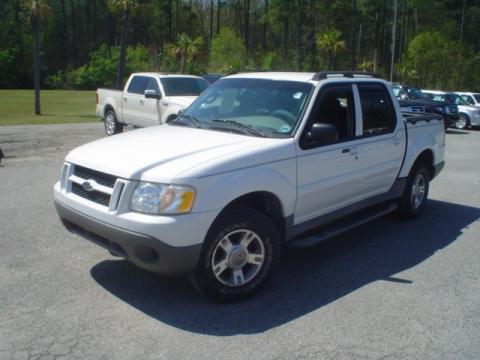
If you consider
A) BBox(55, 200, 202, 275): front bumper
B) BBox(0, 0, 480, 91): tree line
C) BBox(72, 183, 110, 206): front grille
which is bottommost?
BBox(55, 200, 202, 275): front bumper

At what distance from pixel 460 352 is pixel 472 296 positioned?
1.07 meters

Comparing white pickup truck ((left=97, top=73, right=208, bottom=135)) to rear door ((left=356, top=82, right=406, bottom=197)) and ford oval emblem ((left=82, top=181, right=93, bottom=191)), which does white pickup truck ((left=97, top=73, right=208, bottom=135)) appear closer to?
rear door ((left=356, top=82, right=406, bottom=197))

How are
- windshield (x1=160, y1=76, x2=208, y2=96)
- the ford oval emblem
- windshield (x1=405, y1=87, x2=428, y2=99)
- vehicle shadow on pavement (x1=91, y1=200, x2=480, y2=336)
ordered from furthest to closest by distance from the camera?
windshield (x1=405, y1=87, x2=428, y2=99), windshield (x1=160, y1=76, x2=208, y2=96), the ford oval emblem, vehicle shadow on pavement (x1=91, y1=200, x2=480, y2=336)

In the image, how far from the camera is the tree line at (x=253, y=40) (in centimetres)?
5384

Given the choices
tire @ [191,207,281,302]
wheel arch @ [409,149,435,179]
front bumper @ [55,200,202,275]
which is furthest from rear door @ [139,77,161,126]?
front bumper @ [55,200,202,275]

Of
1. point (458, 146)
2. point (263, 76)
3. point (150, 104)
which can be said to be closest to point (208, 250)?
point (263, 76)

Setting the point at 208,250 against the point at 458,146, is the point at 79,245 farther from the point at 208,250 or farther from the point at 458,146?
the point at 458,146

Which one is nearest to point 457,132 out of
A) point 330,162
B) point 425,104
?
point 425,104

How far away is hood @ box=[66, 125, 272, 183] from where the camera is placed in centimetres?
392

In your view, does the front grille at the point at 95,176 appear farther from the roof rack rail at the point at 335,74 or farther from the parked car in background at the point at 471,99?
the parked car in background at the point at 471,99

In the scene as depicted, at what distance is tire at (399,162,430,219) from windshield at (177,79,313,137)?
7.96 feet

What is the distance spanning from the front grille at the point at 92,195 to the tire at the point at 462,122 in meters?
21.2

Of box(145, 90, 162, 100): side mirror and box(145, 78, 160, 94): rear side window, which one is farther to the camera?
box(145, 78, 160, 94): rear side window

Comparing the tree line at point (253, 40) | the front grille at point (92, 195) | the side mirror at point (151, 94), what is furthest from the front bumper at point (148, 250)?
the tree line at point (253, 40)
